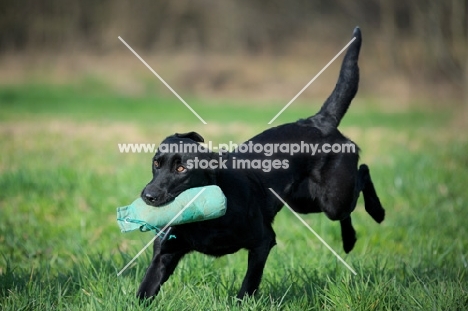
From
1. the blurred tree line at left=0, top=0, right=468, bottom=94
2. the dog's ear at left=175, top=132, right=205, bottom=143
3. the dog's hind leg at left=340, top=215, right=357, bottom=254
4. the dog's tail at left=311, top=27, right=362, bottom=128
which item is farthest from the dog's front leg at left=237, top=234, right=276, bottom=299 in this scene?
the blurred tree line at left=0, top=0, right=468, bottom=94

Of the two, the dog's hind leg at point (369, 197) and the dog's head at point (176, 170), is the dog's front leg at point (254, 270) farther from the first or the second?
the dog's hind leg at point (369, 197)

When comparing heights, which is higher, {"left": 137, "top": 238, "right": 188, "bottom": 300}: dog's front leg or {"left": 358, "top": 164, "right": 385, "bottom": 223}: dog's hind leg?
{"left": 358, "top": 164, "right": 385, "bottom": 223}: dog's hind leg

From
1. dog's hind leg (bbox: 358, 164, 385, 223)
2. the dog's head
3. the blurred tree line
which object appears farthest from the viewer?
the blurred tree line

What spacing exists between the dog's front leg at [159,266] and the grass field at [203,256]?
0.11m

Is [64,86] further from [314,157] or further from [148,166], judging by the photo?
[314,157]

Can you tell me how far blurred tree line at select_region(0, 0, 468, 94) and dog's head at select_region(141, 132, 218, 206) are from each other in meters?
29.0

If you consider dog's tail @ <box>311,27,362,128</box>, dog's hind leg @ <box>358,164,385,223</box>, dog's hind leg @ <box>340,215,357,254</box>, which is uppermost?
dog's tail @ <box>311,27,362,128</box>

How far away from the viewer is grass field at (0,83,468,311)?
400 cm

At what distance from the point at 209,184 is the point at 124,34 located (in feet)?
107

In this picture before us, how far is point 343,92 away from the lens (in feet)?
17.7

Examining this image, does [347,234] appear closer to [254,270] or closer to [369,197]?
[369,197]

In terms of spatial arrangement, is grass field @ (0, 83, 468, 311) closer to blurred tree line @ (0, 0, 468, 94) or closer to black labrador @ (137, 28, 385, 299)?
black labrador @ (137, 28, 385, 299)

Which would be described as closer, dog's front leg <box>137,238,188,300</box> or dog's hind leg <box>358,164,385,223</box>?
dog's front leg <box>137,238,188,300</box>

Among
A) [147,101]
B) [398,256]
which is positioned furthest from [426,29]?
[398,256]
